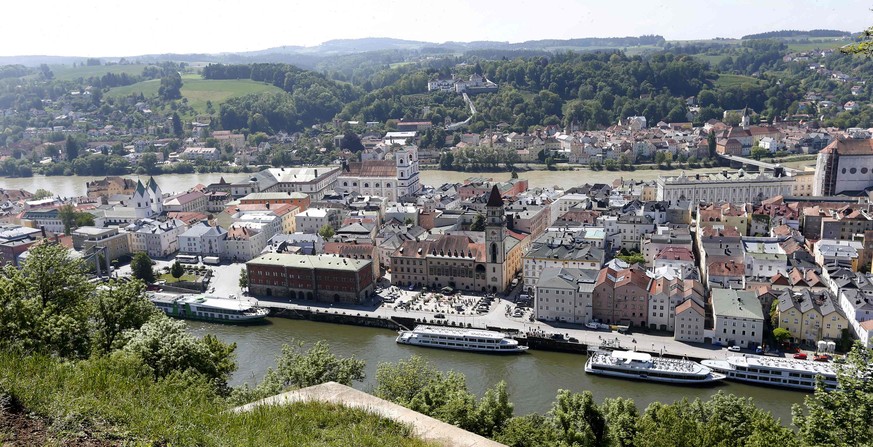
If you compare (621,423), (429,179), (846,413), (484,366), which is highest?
(846,413)

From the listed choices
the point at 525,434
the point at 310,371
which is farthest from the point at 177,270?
the point at 525,434

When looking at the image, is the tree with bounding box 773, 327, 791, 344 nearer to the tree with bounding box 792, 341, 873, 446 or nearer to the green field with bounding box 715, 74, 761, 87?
the tree with bounding box 792, 341, 873, 446

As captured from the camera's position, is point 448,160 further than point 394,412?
Yes

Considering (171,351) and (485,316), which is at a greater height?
(171,351)

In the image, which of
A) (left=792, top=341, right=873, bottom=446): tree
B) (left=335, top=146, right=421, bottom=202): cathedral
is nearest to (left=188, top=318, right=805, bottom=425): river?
(left=792, top=341, right=873, bottom=446): tree

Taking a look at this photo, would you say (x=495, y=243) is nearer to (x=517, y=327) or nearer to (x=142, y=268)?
(x=517, y=327)

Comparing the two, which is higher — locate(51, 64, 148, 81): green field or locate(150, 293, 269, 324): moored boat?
locate(51, 64, 148, 81): green field

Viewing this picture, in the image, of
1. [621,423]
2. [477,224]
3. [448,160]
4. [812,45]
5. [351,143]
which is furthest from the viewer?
[812,45]
